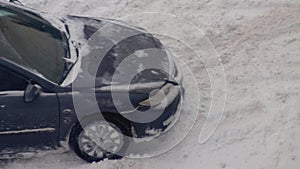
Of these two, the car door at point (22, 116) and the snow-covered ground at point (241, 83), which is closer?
the car door at point (22, 116)

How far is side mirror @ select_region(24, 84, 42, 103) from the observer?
439 centimetres

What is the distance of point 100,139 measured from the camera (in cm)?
480

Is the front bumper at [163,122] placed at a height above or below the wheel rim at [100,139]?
above

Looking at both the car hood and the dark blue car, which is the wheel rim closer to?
the dark blue car

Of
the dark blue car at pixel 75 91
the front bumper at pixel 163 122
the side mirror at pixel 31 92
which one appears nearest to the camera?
the side mirror at pixel 31 92

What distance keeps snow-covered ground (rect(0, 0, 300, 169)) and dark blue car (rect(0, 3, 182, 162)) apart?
1.19 feet

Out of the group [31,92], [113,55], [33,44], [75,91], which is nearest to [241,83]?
[113,55]

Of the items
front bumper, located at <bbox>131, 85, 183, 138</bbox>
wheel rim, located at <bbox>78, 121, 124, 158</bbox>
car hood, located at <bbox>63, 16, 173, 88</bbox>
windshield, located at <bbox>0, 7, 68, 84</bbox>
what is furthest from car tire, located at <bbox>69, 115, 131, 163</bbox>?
windshield, located at <bbox>0, 7, 68, 84</bbox>

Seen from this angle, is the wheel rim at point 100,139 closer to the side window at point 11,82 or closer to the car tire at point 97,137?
the car tire at point 97,137

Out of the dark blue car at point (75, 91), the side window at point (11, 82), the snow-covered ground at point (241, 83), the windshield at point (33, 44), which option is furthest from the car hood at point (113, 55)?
the snow-covered ground at point (241, 83)

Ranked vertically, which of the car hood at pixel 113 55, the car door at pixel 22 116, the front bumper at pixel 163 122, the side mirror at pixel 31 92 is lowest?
the car door at pixel 22 116

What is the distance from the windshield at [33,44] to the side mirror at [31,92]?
0.18 meters

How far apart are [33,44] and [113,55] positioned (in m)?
0.83

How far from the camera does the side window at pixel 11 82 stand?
447 cm
